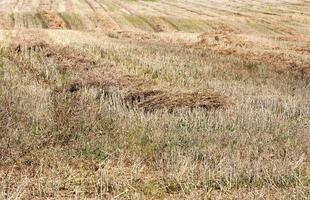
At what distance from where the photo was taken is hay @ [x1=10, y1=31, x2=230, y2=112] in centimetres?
974

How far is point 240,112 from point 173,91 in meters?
1.60

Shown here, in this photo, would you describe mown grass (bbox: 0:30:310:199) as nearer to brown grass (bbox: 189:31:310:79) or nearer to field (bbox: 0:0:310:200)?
field (bbox: 0:0:310:200)

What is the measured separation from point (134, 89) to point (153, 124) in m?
2.90

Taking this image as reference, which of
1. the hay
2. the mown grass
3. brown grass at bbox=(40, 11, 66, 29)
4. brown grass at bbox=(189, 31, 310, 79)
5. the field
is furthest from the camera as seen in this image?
brown grass at bbox=(40, 11, 66, 29)

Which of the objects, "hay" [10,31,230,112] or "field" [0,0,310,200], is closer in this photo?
"field" [0,0,310,200]

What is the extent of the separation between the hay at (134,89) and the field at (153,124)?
0.08 ft

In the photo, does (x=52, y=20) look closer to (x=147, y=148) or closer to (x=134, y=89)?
(x=134, y=89)

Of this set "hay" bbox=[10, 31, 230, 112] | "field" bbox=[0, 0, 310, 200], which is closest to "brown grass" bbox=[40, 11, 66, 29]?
"field" bbox=[0, 0, 310, 200]

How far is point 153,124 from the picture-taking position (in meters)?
8.13

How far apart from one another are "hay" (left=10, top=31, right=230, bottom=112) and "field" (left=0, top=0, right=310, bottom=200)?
0.08ft

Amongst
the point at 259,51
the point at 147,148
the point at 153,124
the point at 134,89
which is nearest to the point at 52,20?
the point at 259,51

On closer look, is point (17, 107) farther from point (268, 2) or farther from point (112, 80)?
point (268, 2)

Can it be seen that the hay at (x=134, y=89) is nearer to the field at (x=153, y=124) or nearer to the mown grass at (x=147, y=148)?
the field at (x=153, y=124)

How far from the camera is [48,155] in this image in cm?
674
